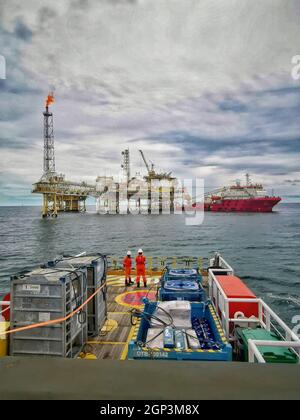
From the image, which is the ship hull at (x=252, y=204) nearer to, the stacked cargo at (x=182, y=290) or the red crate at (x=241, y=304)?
the stacked cargo at (x=182, y=290)

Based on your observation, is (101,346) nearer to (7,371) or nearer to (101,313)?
(101,313)

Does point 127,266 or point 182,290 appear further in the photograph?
point 127,266

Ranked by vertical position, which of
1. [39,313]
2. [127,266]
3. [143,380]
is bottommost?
[127,266]

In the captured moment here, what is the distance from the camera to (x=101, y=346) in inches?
297

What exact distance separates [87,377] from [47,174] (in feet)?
314

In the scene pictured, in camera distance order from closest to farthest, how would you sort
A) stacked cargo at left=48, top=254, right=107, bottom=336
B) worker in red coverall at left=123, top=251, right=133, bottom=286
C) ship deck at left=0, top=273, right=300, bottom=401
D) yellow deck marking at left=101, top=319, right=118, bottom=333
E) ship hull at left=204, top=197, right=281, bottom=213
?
ship deck at left=0, top=273, right=300, bottom=401, stacked cargo at left=48, top=254, right=107, bottom=336, yellow deck marking at left=101, top=319, right=118, bottom=333, worker in red coverall at left=123, top=251, right=133, bottom=286, ship hull at left=204, top=197, right=281, bottom=213

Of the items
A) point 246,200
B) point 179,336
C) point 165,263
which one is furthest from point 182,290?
point 246,200

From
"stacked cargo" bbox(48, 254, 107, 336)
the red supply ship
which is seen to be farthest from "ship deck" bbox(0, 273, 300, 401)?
the red supply ship

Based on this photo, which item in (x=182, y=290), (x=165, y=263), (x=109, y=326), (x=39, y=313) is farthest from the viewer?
(x=165, y=263)

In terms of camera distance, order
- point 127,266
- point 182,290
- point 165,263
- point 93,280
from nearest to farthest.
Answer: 1. point 93,280
2. point 182,290
3. point 127,266
4. point 165,263

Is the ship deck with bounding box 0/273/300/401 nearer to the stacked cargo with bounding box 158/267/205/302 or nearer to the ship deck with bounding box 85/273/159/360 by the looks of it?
the ship deck with bounding box 85/273/159/360

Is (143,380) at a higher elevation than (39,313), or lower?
higher

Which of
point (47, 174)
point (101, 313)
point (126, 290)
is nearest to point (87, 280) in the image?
point (101, 313)

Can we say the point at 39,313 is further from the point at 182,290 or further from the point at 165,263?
the point at 165,263
